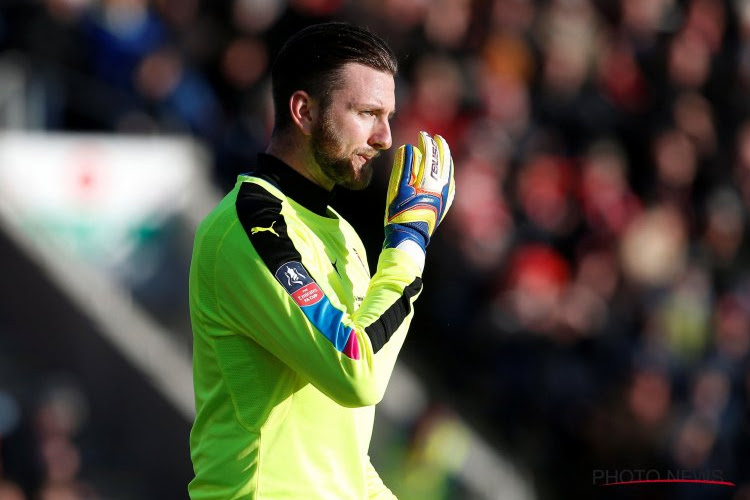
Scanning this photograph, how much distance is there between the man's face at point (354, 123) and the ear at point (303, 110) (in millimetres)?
21

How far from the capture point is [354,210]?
7855mm

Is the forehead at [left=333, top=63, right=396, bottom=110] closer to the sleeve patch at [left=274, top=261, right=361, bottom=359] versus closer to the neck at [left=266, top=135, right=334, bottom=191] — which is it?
the neck at [left=266, top=135, right=334, bottom=191]

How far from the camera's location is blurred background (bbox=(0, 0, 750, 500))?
322 inches

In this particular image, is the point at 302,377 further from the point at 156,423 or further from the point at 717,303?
the point at 717,303

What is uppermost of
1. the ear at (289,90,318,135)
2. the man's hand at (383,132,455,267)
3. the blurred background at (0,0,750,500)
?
the ear at (289,90,318,135)

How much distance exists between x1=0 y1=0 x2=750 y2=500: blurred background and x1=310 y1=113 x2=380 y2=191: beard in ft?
14.0

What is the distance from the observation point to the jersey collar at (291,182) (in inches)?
133

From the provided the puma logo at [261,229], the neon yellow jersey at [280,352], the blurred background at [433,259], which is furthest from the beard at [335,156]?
the blurred background at [433,259]

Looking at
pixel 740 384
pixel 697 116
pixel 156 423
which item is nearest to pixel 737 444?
pixel 740 384

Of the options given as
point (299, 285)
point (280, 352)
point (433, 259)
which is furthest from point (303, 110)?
point (433, 259)

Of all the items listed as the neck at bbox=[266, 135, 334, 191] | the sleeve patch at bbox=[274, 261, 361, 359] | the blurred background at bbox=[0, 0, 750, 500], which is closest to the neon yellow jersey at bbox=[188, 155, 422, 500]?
the sleeve patch at bbox=[274, 261, 361, 359]

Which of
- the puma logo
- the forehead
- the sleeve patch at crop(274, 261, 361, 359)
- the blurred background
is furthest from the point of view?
the blurred background

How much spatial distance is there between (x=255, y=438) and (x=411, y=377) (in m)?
5.48

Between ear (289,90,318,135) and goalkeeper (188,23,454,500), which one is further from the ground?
ear (289,90,318,135)
